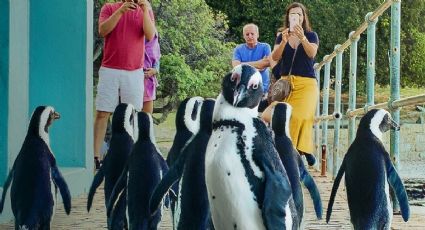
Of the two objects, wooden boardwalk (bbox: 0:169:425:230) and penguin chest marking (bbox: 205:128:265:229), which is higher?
penguin chest marking (bbox: 205:128:265:229)

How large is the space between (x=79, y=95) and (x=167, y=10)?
25.1 feet

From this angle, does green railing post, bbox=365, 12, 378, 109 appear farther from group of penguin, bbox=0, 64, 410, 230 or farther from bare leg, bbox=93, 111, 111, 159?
group of penguin, bbox=0, 64, 410, 230

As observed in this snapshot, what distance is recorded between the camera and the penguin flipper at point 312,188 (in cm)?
233

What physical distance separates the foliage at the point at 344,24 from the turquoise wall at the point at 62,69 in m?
13.4

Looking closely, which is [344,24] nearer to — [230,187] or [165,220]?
[165,220]

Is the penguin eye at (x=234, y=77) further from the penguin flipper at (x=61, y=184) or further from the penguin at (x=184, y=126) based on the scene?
the penguin flipper at (x=61, y=184)

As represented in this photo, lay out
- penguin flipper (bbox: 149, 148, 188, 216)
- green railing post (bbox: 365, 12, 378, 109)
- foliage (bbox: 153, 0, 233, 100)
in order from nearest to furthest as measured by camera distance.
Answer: penguin flipper (bbox: 149, 148, 188, 216) < green railing post (bbox: 365, 12, 378, 109) < foliage (bbox: 153, 0, 233, 100)

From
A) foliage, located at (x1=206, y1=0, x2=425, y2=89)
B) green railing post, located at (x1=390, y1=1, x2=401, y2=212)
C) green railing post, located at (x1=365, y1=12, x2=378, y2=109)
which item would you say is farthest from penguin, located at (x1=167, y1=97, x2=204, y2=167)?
foliage, located at (x1=206, y1=0, x2=425, y2=89)

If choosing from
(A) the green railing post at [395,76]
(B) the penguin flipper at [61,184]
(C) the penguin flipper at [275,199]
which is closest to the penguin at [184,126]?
(B) the penguin flipper at [61,184]

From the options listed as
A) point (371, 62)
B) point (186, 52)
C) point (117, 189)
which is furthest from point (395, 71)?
point (186, 52)

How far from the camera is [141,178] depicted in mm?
2566

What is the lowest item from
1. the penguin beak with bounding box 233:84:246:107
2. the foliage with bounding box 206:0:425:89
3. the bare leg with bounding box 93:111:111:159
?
the bare leg with bounding box 93:111:111:159

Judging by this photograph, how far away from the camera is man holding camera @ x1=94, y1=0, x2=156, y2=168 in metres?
4.18

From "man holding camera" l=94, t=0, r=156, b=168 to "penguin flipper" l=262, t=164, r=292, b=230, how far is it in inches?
91.3
